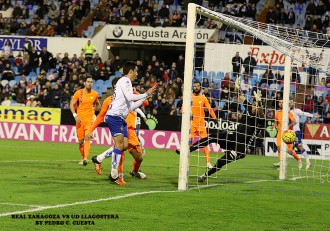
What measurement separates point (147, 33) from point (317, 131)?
41.0 feet

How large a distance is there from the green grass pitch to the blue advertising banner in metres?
20.2

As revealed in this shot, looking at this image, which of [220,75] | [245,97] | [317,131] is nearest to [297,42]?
[245,97]

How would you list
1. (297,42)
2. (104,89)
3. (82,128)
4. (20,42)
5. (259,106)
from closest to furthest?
(297,42)
(259,106)
(82,128)
(104,89)
(20,42)

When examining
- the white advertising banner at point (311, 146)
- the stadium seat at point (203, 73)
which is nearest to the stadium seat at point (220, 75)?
the stadium seat at point (203, 73)

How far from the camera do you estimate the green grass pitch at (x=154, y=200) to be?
10.3 meters

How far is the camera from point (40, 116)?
32.4m

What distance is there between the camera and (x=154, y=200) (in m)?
12.5

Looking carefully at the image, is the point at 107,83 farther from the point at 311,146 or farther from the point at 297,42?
the point at 297,42

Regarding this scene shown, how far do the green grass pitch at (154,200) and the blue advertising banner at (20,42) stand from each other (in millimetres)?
20172

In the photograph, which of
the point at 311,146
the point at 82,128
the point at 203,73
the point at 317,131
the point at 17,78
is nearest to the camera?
the point at 203,73

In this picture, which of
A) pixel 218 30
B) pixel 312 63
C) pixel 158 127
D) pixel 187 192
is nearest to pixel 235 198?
pixel 187 192

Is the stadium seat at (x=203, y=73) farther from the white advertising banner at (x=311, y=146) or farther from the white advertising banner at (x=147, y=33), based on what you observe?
the white advertising banner at (x=147, y=33)

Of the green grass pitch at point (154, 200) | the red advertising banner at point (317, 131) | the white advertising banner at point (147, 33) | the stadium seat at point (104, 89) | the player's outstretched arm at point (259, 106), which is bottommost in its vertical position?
the green grass pitch at point (154, 200)

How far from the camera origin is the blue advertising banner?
130ft
